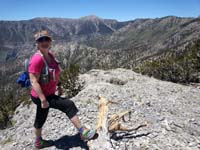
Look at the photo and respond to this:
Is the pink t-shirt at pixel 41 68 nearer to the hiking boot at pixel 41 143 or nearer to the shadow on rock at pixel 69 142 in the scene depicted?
the hiking boot at pixel 41 143

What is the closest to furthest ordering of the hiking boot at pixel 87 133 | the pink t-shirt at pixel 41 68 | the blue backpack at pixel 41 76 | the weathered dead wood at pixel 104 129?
the pink t-shirt at pixel 41 68 → the blue backpack at pixel 41 76 → the weathered dead wood at pixel 104 129 → the hiking boot at pixel 87 133

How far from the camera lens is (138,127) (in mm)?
8523

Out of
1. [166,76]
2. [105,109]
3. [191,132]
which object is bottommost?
[166,76]

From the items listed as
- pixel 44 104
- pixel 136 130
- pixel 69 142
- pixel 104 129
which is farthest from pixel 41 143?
pixel 136 130

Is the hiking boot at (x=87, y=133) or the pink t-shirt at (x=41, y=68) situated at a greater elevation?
the pink t-shirt at (x=41, y=68)

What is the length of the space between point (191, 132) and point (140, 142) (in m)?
2.26

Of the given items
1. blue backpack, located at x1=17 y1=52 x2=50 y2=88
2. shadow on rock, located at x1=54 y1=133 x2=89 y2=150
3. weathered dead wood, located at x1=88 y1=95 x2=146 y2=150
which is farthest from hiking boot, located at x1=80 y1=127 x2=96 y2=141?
blue backpack, located at x1=17 y1=52 x2=50 y2=88

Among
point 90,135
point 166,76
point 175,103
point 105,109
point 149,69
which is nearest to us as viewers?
point 90,135

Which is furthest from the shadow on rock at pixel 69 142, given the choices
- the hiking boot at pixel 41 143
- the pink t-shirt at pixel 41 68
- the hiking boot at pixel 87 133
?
the pink t-shirt at pixel 41 68

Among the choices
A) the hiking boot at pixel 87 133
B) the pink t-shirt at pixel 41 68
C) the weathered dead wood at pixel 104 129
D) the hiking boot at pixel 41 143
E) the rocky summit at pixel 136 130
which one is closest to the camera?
the pink t-shirt at pixel 41 68

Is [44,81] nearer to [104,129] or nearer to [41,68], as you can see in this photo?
[41,68]

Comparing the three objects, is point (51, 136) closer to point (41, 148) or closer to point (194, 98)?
point (41, 148)

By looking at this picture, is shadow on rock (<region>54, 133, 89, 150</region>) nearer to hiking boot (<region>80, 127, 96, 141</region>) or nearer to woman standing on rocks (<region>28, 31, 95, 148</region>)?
hiking boot (<region>80, 127, 96, 141</region>)

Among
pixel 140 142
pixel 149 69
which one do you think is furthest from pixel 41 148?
pixel 149 69
